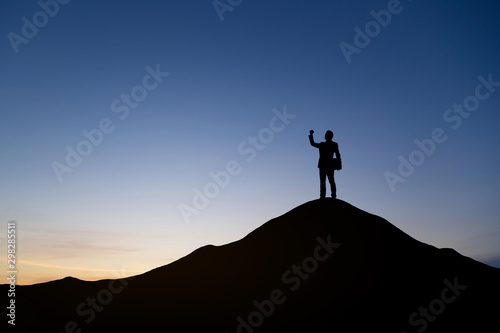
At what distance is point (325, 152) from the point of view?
1925cm

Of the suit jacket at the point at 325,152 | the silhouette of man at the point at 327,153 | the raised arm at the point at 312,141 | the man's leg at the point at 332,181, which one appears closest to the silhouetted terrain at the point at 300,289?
the man's leg at the point at 332,181

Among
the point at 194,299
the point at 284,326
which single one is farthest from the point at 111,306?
the point at 284,326

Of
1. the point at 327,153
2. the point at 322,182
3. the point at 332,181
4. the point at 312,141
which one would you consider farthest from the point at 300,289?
the point at 312,141

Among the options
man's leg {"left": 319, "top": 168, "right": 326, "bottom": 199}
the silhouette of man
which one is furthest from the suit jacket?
man's leg {"left": 319, "top": 168, "right": 326, "bottom": 199}

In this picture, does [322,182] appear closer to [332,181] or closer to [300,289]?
[332,181]

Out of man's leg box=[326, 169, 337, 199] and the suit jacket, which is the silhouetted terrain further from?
the suit jacket

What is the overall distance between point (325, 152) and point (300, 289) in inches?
253

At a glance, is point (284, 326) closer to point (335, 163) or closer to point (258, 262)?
point (258, 262)

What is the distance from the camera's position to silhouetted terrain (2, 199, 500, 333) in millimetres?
15688

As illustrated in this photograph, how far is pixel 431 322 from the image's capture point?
15.4 m

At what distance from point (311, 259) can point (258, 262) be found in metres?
2.59

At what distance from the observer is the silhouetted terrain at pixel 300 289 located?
1569cm

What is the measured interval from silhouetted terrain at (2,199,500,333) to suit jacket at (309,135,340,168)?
254cm

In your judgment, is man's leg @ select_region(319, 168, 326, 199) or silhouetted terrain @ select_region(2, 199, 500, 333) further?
man's leg @ select_region(319, 168, 326, 199)
